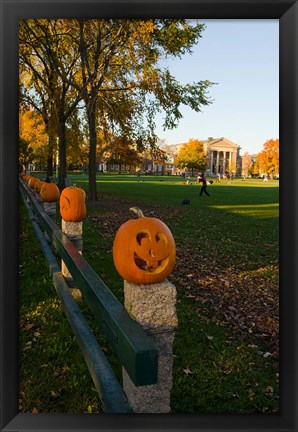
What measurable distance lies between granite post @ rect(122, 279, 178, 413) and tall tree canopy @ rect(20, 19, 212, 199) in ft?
30.1

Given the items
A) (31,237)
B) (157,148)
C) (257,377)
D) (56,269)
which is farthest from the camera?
(157,148)

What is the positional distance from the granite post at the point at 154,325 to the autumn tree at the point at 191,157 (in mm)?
78441

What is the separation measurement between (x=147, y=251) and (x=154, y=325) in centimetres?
39

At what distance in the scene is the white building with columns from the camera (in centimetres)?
9400

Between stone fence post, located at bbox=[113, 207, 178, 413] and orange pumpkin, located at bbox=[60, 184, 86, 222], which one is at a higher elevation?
orange pumpkin, located at bbox=[60, 184, 86, 222]

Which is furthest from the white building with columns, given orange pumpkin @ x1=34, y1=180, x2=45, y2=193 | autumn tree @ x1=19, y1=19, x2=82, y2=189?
orange pumpkin @ x1=34, y1=180, x2=45, y2=193

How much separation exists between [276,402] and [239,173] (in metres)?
93.4

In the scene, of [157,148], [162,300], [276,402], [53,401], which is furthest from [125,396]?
[157,148]

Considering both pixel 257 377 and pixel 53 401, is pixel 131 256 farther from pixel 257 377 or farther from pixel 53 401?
pixel 257 377

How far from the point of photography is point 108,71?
49.9 feet

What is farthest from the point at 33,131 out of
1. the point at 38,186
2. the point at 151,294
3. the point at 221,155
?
the point at 221,155

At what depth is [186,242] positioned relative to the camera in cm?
903

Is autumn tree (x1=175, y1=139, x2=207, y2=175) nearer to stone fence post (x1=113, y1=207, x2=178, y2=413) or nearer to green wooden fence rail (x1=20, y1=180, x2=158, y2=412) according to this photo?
green wooden fence rail (x1=20, y1=180, x2=158, y2=412)
